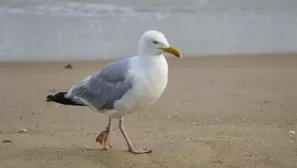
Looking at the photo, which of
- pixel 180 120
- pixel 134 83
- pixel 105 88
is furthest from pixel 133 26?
pixel 134 83

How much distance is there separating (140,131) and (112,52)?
3.76 metres

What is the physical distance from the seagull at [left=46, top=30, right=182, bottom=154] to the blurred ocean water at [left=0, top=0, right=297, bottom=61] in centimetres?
416

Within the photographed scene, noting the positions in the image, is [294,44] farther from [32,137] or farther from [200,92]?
[32,137]

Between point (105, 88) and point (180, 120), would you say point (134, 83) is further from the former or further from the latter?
point (180, 120)

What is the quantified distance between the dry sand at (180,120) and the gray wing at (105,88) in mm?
387

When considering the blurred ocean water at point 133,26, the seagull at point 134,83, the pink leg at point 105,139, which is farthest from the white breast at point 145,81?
the blurred ocean water at point 133,26

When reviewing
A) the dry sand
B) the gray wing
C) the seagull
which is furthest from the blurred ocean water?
the seagull

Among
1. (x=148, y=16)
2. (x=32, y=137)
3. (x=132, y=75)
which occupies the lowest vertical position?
(x=32, y=137)

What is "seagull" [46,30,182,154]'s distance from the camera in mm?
4637

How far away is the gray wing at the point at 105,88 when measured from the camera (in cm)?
477

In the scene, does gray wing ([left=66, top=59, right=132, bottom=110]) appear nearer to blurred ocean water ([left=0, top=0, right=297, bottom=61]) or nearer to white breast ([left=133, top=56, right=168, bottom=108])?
white breast ([left=133, top=56, right=168, bottom=108])

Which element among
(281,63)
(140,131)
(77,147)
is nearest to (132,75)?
(77,147)

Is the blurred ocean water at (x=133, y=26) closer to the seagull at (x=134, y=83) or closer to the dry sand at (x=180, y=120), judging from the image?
the dry sand at (x=180, y=120)

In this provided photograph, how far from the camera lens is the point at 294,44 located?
32.7 ft
